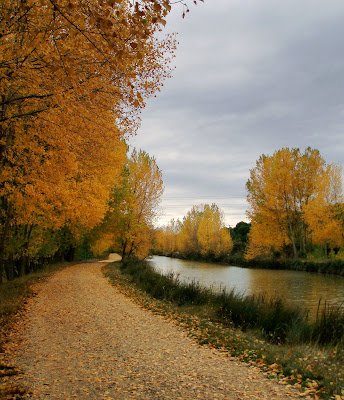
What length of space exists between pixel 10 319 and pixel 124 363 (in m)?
3.79

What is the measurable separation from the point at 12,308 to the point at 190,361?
530 cm

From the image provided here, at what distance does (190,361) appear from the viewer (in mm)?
5195

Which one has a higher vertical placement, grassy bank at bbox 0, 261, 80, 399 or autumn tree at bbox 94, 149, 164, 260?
autumn tree at bbox 94, 149, 164, 260

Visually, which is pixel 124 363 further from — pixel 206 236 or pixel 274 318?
pixel 206 236

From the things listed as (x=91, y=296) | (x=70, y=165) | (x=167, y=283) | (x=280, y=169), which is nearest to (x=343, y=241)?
(x=280, y=169)

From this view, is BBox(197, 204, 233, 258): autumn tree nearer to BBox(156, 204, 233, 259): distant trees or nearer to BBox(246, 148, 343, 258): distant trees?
BBox(156, 204, 233, 259): distant trees

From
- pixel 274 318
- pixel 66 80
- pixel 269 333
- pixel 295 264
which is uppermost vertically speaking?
pixel 66 80

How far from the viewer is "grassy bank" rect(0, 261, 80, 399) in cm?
401

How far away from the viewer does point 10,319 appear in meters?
7.47

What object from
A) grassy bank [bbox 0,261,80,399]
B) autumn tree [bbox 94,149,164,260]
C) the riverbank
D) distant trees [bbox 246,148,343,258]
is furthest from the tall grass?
distant trees [bbox 246,148,343,258]

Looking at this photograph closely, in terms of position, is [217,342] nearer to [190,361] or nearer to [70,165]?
[190,361]

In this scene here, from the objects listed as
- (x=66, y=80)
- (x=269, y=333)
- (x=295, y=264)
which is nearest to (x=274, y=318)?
(x=269, y=333)

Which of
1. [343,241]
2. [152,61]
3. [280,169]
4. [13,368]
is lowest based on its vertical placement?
[13,368]

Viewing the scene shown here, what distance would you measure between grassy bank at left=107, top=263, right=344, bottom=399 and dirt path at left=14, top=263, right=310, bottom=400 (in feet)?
1.38
